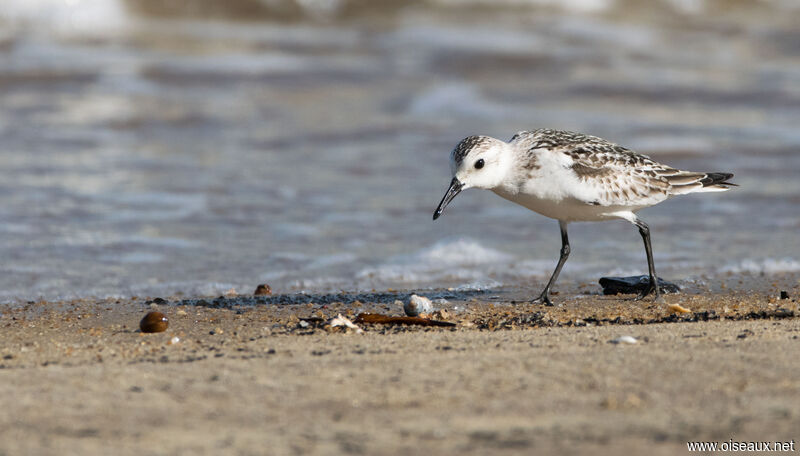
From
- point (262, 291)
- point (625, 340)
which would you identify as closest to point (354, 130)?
point (262, 291)

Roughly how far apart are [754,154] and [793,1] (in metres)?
12.7

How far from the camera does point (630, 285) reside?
5980 mm

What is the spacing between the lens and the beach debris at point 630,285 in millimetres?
5957

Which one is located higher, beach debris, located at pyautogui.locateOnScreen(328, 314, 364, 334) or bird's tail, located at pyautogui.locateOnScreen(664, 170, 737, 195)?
bird's tail, located at pyautogui.locateOnScreen(664, 170, 737, 195)

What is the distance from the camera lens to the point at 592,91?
46.4 feet

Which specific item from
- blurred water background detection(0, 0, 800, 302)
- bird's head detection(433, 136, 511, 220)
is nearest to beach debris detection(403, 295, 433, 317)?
bird's head detection(433, 136, 511, 220)

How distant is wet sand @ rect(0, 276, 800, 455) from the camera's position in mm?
2994

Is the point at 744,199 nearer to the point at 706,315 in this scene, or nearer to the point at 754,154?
the point at 754,154

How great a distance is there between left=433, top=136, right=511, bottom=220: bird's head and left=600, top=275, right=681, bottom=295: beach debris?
1015 millimetres

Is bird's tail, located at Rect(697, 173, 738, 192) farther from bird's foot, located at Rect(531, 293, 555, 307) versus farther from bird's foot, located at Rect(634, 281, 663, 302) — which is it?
bird's foot, located at Rect(531, 293, 555, 307)

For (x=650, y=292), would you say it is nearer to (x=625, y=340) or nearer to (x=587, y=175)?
(x=587, y=175)

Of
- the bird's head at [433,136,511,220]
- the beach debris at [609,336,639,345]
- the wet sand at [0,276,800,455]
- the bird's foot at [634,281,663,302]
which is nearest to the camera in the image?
the wet sand at [0,276,800,455]

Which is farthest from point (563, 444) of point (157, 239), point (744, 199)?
point (744, 199)

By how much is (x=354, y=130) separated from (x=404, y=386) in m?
8.40
